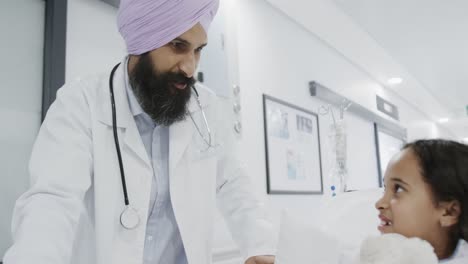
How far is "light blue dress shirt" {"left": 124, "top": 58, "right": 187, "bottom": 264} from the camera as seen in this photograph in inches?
48.5

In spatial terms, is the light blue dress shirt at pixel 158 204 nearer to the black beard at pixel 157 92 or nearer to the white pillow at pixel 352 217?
the black beard at pixel 157 92

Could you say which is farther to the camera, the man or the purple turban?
the purple turban

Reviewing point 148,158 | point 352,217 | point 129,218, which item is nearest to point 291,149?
point 352,217

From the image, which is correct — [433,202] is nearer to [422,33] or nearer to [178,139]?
[178,139]

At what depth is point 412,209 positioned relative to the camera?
4.01ft

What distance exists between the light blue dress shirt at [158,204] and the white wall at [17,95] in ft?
1.66

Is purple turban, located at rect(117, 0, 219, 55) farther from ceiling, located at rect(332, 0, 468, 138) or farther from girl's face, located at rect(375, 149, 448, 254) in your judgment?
ceiling, located at rect(332, 0, 468, 138)

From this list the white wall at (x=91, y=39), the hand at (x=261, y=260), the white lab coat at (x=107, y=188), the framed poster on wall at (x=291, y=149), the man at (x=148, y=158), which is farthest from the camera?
the framed poster on wall at (x=291, y=149)

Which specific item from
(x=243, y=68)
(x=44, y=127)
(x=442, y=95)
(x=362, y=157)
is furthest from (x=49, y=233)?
(x=442, y=95)

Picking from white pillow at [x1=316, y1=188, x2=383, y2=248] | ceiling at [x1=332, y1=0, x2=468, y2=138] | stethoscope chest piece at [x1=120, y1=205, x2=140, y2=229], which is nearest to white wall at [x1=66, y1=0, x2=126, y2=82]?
stethoscope chest piece at [x1=120, y1=205, x2=140, y2=229]

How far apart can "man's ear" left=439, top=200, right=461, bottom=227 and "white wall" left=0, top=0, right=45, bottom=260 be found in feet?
4.70

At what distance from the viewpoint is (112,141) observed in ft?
3.92

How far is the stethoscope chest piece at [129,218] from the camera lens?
1131mm

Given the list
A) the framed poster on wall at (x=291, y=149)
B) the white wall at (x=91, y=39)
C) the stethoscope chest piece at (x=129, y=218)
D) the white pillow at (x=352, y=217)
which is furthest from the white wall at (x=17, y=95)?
the framed poster on wall at (x=291, y=149)
